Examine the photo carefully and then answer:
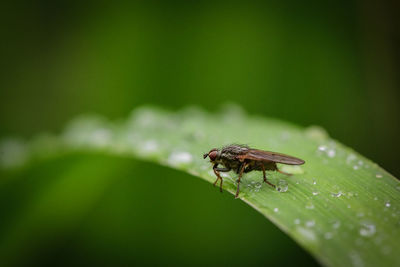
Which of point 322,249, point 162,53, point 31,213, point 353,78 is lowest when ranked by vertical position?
point 322,249

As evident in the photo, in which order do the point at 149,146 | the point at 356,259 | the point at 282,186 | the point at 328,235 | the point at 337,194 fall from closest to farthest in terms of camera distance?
1. the point at 356,259
2. the point at 328,235
3. the point at 337,194
4. the point at 282,186
5. the point at 149,146

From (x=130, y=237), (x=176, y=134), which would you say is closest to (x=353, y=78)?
(x=176, y=134)

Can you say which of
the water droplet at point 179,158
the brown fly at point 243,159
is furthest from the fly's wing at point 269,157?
the water droplet at point 179,158

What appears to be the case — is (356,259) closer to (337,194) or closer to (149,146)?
(337,194)

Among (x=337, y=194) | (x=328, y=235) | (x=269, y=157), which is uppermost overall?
(x=269, y=157)

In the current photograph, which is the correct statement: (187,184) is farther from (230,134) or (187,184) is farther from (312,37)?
(312,37)

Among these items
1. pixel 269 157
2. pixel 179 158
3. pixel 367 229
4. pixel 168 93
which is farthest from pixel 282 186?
pixel 168 93

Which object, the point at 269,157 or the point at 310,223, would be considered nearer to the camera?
the point at 310,223
